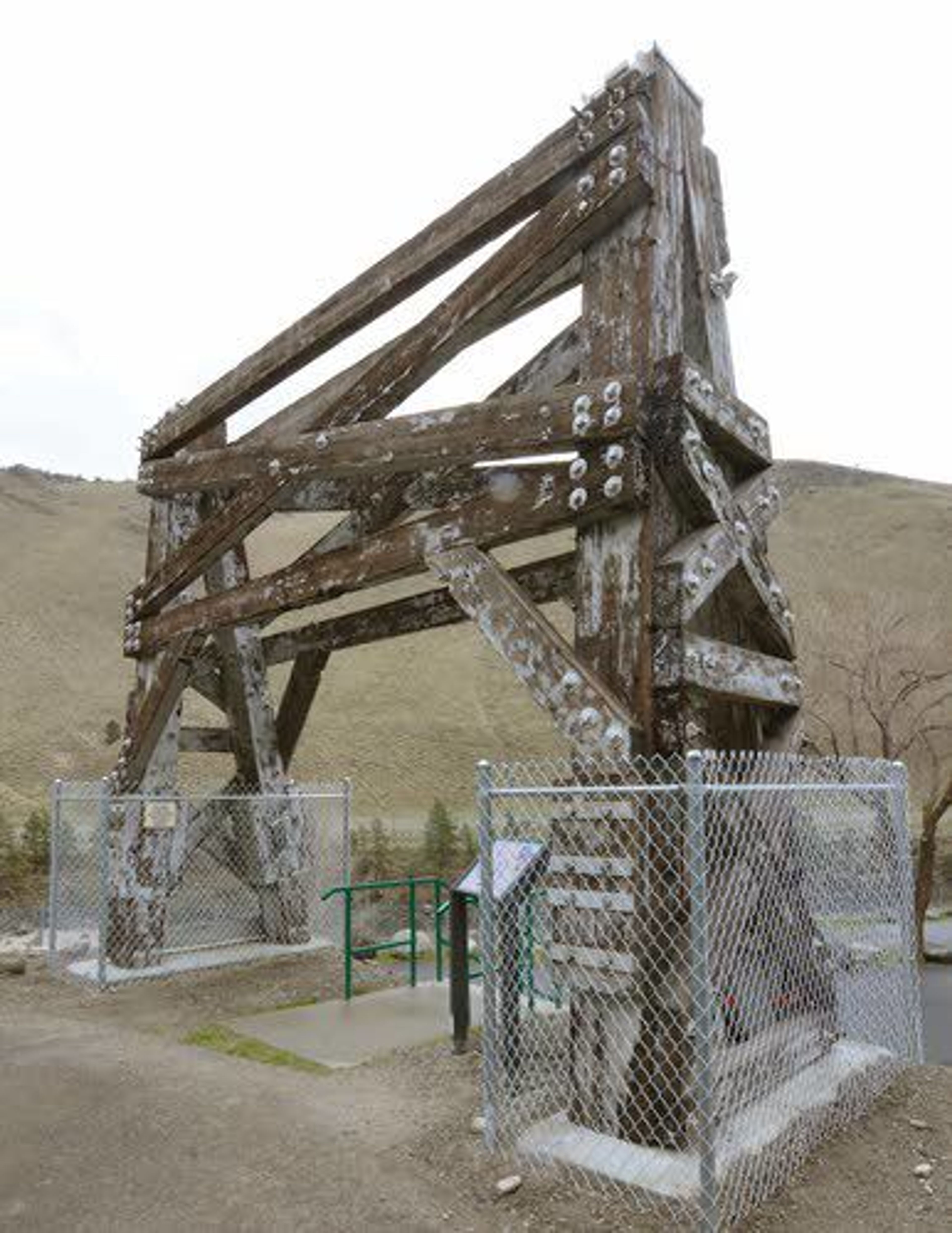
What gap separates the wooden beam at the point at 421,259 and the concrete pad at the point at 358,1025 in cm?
477

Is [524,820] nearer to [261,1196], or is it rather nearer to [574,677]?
[574,677]

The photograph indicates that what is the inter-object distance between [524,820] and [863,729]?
28762mm

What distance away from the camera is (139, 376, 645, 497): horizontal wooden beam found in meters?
4.92

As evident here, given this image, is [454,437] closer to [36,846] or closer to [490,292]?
[490,292]

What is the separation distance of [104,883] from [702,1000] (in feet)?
21.4

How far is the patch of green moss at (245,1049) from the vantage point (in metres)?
6.39

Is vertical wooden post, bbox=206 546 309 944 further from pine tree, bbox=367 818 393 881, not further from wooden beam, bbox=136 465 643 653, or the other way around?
pine tree, bbox=367 818 393 881

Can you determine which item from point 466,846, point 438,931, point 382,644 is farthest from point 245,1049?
point 382,644

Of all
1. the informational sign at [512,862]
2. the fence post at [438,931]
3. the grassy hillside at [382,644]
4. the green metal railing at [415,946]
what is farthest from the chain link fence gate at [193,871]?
the grassy hillside at [382,644]

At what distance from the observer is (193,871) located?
40.8ft

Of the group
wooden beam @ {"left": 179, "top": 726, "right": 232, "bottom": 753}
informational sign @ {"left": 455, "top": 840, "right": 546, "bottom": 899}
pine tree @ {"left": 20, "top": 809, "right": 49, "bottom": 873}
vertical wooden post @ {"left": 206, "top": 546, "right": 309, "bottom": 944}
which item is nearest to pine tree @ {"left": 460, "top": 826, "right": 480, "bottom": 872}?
pine tree @ {"left": 20, "top": 809, "right": 49, "bottom": 873}

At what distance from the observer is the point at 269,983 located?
8.73 m

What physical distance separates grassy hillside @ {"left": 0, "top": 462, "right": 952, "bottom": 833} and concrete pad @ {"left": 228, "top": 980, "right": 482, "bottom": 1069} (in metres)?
23.9

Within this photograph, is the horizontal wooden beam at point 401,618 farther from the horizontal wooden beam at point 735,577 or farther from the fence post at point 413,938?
the fence post at point 413,938
